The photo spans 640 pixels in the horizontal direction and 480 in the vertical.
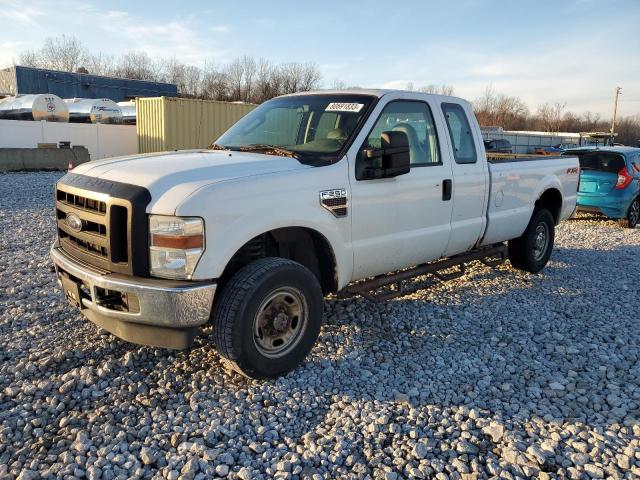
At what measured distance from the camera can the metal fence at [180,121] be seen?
22.7 metres

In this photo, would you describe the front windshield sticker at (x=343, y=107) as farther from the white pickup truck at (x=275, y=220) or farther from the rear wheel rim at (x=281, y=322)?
the rear wheel rim at (x=281, y=322)

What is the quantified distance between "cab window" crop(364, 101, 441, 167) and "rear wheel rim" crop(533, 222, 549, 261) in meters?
2.50

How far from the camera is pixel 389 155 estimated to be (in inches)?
159

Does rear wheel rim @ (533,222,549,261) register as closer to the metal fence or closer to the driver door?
the driver door

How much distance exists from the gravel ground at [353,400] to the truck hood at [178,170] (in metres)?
1.31

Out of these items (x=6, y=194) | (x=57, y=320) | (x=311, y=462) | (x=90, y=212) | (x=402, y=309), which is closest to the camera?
(x=311, y=462)

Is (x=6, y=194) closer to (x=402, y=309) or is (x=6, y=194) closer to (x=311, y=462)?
(x=402, y=309)

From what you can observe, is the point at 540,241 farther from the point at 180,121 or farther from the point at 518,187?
the point at 180,121

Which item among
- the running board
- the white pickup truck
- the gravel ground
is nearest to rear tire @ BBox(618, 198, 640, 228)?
the running board

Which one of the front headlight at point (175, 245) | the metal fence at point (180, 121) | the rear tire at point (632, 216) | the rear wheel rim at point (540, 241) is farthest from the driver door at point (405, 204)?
the metal fence at point (180, 121)

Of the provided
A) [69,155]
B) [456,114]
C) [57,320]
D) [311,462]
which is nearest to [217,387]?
[311,462]

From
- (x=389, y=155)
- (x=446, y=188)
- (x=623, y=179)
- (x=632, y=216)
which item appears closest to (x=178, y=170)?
(x=389, y=155)

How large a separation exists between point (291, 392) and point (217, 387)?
0.51 m

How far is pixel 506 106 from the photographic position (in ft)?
280
